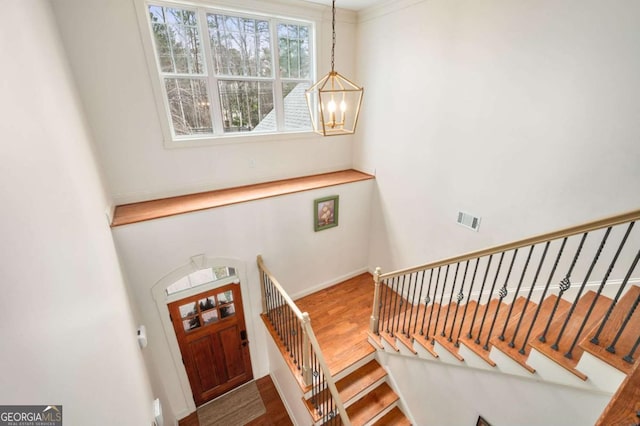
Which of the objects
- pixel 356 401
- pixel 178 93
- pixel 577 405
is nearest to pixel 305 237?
pixel 356 401

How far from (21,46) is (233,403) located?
16.6 ft

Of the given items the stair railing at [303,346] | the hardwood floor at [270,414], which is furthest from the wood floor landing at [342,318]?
the hardwood floor at [270,414]

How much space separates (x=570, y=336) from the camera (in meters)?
2.19

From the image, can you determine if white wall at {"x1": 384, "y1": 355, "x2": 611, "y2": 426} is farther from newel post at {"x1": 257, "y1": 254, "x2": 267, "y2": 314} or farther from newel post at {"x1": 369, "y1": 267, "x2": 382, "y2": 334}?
newel post at {"x1": 257, "y1": 254, "x2": 267, "y2": 314}

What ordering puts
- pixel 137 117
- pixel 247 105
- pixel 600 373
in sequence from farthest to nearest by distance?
1. pixel 247 105
2. pixel 137 117
3. pixel 600 373

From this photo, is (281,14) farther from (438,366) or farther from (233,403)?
(233,403)

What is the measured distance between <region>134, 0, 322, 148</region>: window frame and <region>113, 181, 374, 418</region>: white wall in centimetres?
115

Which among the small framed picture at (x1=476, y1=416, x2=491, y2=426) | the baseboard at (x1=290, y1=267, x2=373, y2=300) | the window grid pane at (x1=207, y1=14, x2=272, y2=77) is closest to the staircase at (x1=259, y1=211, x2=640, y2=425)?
the small framed picture at (x1=476, y1=416, x2=491, y2=426)

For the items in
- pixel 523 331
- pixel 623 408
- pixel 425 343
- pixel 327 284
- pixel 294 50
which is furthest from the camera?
pixel 327 284

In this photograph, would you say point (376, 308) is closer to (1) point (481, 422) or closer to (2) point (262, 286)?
(1) point (481, 422)

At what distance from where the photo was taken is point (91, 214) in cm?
245

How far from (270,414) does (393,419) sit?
1.91m

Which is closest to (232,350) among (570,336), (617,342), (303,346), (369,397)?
(303,346)

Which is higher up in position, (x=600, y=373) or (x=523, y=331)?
(x=600, y=373)
